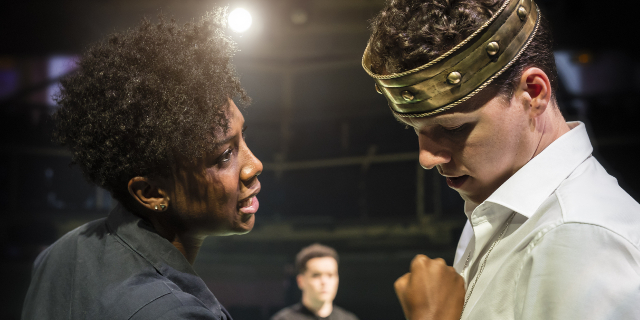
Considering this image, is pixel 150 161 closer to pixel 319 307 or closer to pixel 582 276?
pixel 582 276

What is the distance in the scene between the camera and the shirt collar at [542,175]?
0.90 metres

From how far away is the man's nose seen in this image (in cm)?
99

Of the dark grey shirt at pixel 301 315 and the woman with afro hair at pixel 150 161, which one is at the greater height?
the woman with afro hair at pixel 150 161

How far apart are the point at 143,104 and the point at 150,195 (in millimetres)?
241

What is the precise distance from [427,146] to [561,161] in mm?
287

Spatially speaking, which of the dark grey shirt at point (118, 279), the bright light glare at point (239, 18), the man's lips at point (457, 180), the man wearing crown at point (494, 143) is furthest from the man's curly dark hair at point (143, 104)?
the bright light glare at point (239, 18)

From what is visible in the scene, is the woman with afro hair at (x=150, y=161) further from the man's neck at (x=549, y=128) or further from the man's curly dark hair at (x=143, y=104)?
the man's neck at (x=549, y=128)

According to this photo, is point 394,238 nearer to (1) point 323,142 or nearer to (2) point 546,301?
(1) point 323,142

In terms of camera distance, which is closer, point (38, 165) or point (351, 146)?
point (38, 165)

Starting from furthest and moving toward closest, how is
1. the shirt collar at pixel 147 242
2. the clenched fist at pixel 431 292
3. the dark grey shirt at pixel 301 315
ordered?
the dark grey shirt at pixel 301 315
the shirt collar at pixel 147 242
the clenched fist at pixel 431 292

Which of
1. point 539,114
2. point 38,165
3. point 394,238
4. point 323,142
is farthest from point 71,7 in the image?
point 539,114

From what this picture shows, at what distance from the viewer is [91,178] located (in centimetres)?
116

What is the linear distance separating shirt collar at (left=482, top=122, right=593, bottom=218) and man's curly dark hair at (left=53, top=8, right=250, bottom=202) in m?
0.72

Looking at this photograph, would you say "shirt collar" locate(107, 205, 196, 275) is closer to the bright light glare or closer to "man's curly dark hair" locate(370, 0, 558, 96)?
"man's curly dark hair" locate(370, 0, 558, 96)
